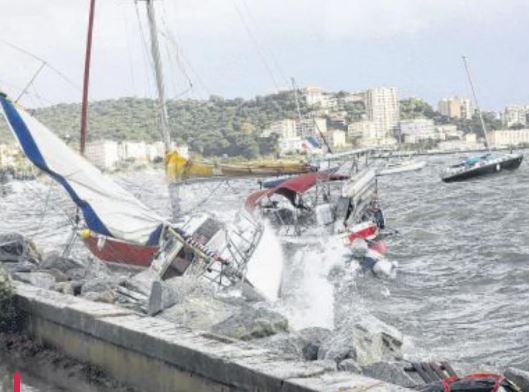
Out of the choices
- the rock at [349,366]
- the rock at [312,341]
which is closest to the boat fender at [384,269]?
the rock at [312,341]

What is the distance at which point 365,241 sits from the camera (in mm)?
26844

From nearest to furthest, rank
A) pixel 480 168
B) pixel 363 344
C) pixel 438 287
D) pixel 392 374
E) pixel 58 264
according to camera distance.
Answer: pixel 392 374, pixel 363 344, pixel 58 264, pixel 438 287, pixel 480 168

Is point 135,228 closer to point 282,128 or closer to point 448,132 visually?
point 282,128

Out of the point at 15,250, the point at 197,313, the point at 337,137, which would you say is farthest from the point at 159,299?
the point at 337,137

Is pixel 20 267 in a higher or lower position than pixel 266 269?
higher

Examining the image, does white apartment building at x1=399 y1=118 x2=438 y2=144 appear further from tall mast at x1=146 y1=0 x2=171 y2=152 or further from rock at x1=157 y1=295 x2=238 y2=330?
rock at x1=157 y1=295 x2=238 y2=330

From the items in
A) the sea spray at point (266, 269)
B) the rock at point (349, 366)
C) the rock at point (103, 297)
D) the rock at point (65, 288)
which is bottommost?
the sea spray at point (266, 269)

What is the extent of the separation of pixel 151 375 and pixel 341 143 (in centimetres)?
11907

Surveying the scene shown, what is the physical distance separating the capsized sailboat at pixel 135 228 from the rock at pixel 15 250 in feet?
4.92

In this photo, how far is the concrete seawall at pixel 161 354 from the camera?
5668mm

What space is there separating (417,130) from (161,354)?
163 metres

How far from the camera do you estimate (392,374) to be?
26.5 feet

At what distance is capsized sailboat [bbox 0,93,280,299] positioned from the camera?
14430 millimetres

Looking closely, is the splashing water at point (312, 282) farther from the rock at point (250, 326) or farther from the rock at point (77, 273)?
the rock at point (250, 326)
